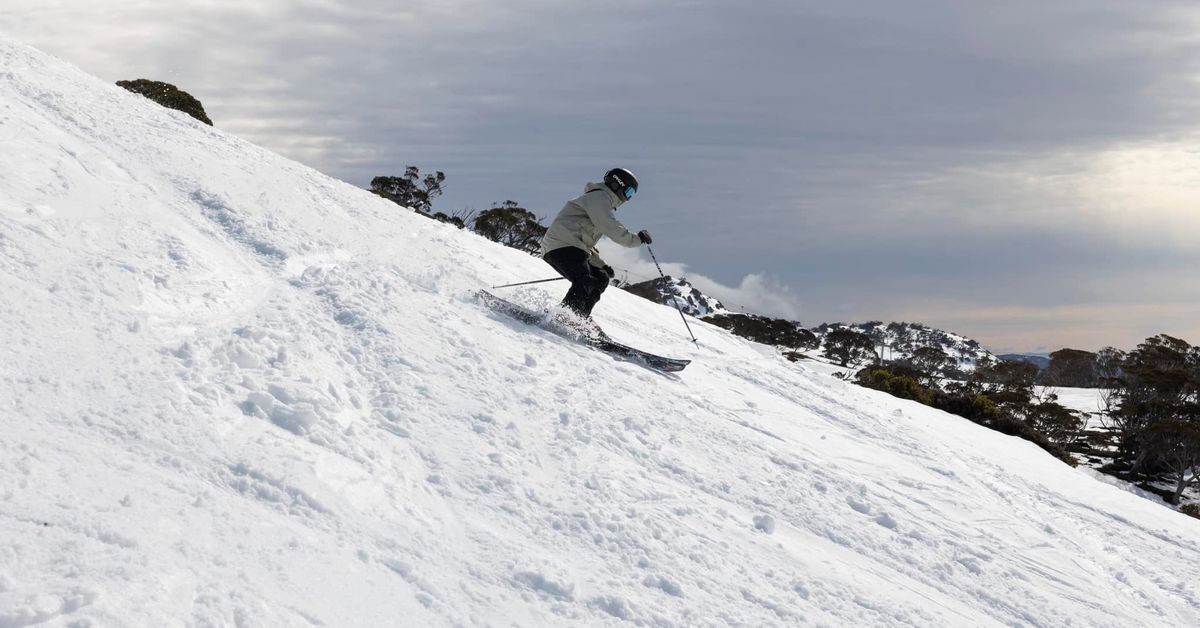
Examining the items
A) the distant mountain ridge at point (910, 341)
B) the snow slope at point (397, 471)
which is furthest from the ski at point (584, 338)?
the distant mountain ridge at point (910, 341)

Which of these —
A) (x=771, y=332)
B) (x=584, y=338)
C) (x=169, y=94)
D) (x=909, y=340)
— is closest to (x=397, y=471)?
(x=584, y=338)

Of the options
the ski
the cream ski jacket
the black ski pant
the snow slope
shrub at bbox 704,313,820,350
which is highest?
shrub at bbox 704,313,820,350

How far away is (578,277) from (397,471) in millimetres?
5552

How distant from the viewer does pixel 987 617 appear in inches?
221

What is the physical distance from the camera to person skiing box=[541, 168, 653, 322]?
10.2 meters

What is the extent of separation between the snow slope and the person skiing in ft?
4.29

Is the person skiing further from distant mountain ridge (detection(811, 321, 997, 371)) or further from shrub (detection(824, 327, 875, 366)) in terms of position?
distant mountain ridge (detection(811, 321, 997, 371))

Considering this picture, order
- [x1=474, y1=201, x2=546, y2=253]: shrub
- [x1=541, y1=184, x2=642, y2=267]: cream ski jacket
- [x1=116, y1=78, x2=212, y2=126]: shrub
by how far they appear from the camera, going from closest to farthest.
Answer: [x1=541, y1=184, x2=642, y2=267]: cream ski jacket, [x1=116, y1=78, x2=212, y2=126]: shrub, [x1=474, y1=201, x2=546, y2=253]: shrub

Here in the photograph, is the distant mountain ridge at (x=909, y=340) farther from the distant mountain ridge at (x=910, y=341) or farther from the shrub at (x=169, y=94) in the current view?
the shrub at (x=169, y=94)

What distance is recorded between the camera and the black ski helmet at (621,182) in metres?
10.2

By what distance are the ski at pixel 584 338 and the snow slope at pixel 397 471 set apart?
301 millimetres

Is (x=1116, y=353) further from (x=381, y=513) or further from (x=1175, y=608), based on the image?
(x=381, y=513)

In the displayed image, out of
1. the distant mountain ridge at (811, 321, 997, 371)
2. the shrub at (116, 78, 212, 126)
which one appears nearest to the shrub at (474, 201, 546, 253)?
the shrub at (116, 78, 212, 126)

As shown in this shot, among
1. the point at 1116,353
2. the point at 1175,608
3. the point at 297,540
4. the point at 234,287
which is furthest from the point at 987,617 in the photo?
the point at 1116,353
